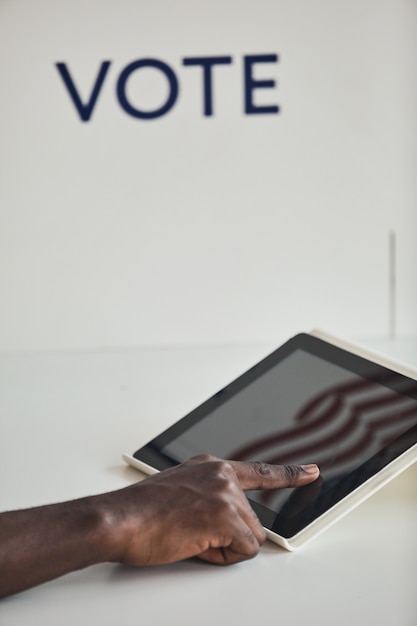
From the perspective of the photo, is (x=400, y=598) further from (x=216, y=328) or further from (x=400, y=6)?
(x=400, y=6)

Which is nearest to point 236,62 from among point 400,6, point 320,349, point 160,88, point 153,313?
point 160,88

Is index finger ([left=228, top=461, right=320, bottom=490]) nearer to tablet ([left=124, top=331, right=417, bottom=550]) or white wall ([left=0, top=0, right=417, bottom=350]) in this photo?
tablet ([left=124, top=331, right=417, bottom=550])

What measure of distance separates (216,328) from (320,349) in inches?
27.4

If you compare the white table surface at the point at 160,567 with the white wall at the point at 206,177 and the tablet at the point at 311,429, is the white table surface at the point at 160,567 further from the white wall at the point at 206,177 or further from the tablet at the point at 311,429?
the white wall at the point at 206,177

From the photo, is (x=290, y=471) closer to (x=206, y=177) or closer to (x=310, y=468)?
(x=310, y=468)

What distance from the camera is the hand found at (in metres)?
1.24

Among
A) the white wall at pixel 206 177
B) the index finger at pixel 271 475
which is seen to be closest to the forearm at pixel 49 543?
the index finger at pixel 271 475

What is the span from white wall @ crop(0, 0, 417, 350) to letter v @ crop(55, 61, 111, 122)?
0.01 metres

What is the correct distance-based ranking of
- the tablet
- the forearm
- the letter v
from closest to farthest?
the forearm, the tablet, the letter v

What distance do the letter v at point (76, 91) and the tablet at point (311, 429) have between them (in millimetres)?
766

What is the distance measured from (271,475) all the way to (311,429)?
0.16 meters

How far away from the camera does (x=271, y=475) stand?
4.59 ft

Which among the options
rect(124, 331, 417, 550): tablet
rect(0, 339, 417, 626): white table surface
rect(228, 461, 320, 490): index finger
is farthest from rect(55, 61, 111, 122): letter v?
rect(228, 461, 320, 490): index finger

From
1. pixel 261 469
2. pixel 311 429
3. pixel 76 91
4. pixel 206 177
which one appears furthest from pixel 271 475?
pixel 76 91
